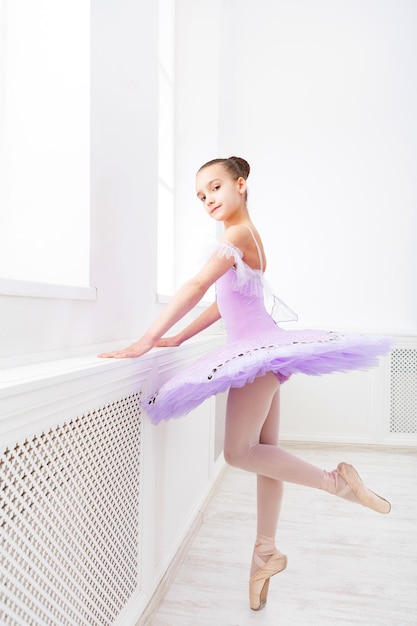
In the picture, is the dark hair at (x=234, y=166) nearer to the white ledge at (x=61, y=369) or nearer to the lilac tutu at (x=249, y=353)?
the lilac tutu at (x=249, y=353)

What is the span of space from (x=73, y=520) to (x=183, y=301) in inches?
26.2

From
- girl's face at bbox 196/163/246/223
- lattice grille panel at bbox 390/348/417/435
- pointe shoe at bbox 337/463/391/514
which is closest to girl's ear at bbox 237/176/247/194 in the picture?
girl's face at bbox 196/163/246/223

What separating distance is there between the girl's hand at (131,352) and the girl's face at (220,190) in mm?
559

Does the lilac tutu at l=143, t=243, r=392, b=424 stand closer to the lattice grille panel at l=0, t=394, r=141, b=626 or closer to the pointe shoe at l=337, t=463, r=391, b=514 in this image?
the lattice grille panel at l=0, t=394, r=141, b=626

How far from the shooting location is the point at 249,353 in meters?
1.43

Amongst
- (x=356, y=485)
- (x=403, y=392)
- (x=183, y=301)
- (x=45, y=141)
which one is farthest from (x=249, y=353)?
(x=403, y=392)

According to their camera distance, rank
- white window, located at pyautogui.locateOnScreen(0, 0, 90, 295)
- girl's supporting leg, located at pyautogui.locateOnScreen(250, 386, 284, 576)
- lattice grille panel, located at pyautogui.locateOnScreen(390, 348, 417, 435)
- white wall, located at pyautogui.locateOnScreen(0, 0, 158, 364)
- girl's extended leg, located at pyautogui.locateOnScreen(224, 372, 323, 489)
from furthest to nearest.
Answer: lattice grille panel, located at pyautogui.locateOnScreen(390, 348, 417, 435), girl's supporting leg, located at pyautogui.locateOnScreen(250, 386, 284, 576), girl's extended leg, located at pyautogui.locateOnScreen(224, 372, 323, 489), white window, located at pyautogui.locateOnScreen(0, 0, 90, 295), white wall, located at pyautogui.locateOnScreen(0, 0, 158, 364)

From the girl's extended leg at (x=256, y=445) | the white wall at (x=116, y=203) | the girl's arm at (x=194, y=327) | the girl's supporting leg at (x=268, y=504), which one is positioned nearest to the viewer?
the white wall at (x=116, y=203)

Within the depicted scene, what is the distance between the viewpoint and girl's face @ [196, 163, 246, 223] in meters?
1.67

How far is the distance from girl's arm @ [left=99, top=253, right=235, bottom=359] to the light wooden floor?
84cm

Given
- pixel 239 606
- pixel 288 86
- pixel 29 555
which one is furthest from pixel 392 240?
pixel 29 555

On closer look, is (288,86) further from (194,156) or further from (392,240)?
(392,240)

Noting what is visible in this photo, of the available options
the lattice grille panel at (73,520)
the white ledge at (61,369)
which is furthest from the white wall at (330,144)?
the lattice grille panel at (73,520)

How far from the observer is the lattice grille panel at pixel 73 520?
79 cm
